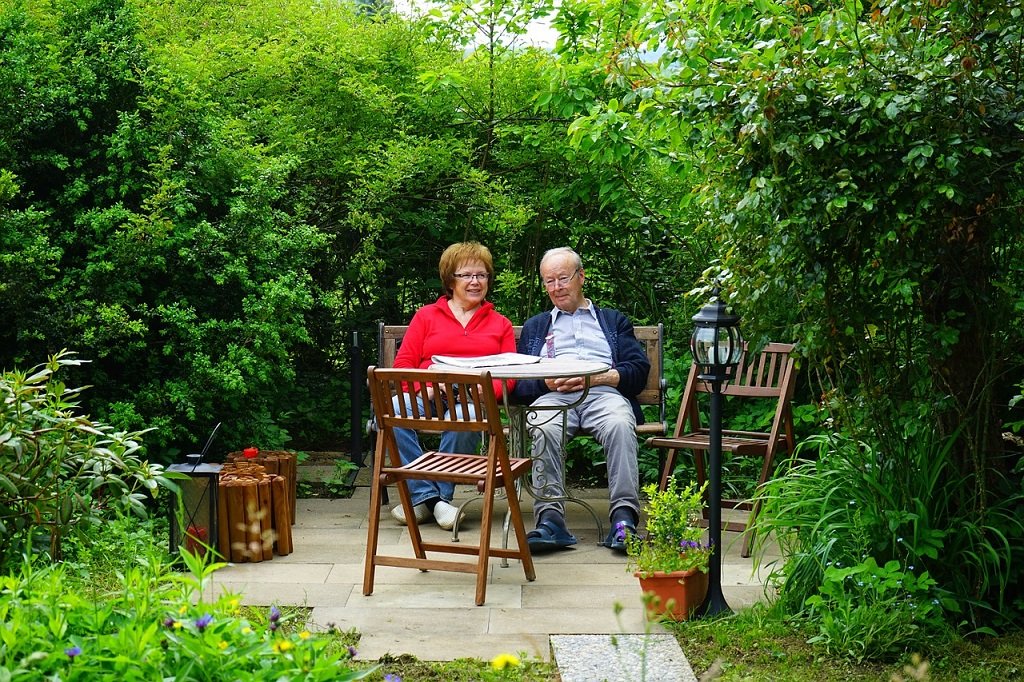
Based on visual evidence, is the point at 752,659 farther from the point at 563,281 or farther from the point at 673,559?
the point at 563,281

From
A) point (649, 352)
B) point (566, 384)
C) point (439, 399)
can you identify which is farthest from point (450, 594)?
point (649, 352)

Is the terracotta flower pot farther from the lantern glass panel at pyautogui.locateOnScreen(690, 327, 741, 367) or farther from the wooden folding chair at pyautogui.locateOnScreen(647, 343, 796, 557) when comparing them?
the wooden folding chair at pyautogui.locateOnScreen(647, 343, 796, 557)

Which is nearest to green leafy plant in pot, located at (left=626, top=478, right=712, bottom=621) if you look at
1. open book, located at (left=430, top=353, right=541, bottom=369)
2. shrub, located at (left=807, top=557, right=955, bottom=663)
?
shrub, located at (left=807, top=557, right=955, bottom=663)

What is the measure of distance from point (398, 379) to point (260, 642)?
76.2 inches

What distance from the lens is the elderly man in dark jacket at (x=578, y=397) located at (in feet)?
17.5

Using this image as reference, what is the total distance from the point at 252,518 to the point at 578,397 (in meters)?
1.74

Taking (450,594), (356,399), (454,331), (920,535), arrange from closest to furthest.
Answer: (920,535), (450,594), (454,331), (356,399)

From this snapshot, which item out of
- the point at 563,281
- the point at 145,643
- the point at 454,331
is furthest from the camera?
the point at 454,331

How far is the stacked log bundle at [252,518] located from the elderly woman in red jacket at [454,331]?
Answer: 33.8 inches

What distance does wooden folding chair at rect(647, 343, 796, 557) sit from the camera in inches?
214

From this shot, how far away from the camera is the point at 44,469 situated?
4.00m

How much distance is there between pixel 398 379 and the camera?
181 inches

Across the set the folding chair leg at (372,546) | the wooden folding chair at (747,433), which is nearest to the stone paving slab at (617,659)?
the folding chair leg at (372,546)

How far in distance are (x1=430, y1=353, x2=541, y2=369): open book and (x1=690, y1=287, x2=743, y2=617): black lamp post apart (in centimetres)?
119
